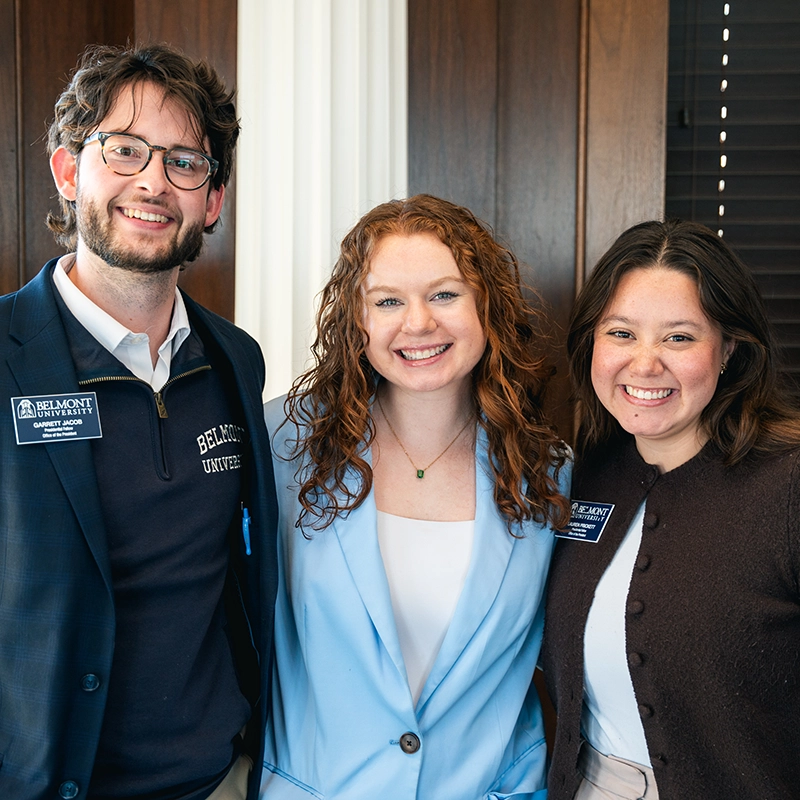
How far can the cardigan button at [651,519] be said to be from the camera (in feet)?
6.14

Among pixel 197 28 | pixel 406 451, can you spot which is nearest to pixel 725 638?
pixel 406 451

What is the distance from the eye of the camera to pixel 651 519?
1879 mm

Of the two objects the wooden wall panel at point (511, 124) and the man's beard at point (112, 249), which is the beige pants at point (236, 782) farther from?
the wooden wall panel at point (511, 124)

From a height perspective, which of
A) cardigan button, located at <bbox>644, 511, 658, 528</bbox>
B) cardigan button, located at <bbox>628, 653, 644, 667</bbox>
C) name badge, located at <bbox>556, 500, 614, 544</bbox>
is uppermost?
cardigan button, located at <bbox>644, 511, 658, 528</bbox>

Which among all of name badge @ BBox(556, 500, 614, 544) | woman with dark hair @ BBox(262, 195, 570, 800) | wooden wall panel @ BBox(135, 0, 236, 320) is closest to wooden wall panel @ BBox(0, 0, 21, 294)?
wooden wall panel @ BBox(135, 0, 236, 320)

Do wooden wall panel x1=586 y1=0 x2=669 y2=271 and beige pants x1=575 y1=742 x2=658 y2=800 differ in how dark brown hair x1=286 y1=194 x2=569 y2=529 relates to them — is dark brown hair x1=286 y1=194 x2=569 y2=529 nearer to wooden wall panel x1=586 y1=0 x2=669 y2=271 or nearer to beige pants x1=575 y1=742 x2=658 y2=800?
beige pants x1=575 y1=742 x2=658 y2=800

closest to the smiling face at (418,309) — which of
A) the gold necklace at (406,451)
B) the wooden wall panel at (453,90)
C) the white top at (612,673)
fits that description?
the gold necklace at (406,451)

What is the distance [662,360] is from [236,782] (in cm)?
131

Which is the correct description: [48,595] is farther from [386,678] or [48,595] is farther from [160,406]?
[386,678]

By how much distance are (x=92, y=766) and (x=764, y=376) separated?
61.3 inches

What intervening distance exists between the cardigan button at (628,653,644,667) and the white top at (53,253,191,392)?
112 cm

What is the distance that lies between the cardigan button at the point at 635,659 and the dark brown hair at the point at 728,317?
0.44 metres

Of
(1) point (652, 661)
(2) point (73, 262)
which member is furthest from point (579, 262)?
(2) point (73, 262)

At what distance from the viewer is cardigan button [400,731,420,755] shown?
1841 mm
